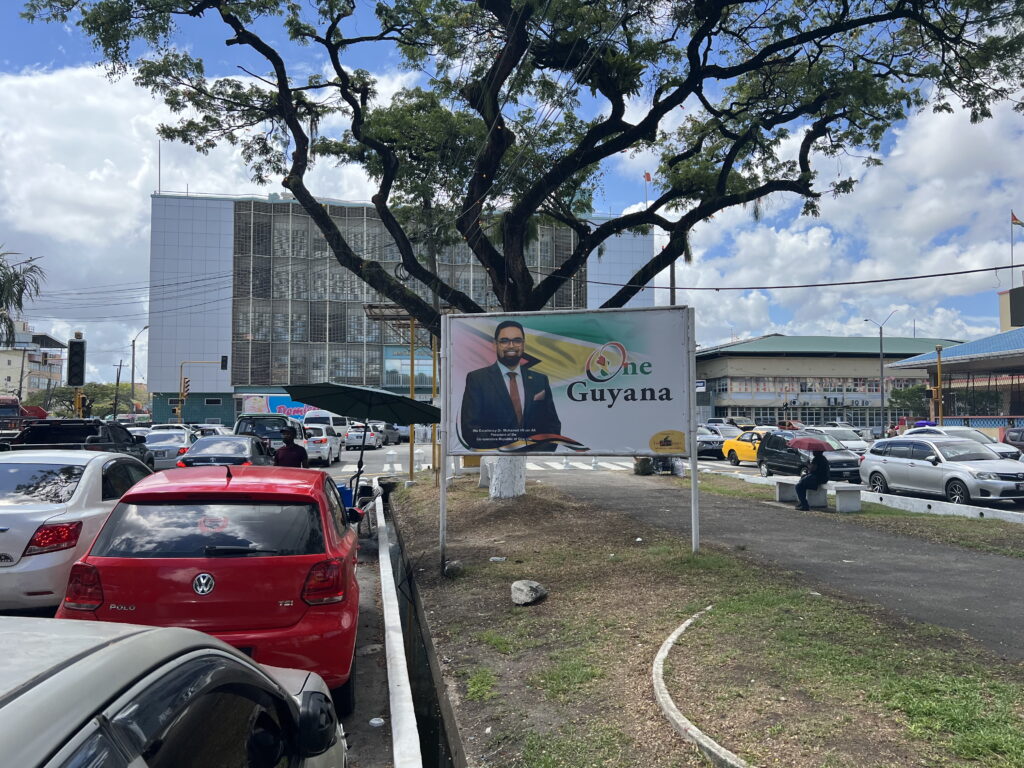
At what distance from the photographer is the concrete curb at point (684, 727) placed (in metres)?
3.89

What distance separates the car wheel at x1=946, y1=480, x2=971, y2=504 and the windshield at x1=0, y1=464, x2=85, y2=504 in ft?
52.8

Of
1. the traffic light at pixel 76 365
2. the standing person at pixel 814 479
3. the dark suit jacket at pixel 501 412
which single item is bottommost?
the standing person at pixel 814 479

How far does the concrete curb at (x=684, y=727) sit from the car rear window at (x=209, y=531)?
2.35 m

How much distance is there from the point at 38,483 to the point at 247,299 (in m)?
65.1

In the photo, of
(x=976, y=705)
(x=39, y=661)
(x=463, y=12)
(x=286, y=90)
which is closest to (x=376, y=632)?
(x=976, y=705)

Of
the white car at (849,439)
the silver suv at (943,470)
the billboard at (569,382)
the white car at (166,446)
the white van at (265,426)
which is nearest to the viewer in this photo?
the billboard at (569,382)

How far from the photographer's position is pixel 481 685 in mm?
5426

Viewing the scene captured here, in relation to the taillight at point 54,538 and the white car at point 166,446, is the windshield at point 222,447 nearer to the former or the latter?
the white car at point 166,446

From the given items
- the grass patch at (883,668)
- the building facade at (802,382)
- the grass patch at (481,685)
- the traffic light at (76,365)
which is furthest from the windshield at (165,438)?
the building facade at (802,382)

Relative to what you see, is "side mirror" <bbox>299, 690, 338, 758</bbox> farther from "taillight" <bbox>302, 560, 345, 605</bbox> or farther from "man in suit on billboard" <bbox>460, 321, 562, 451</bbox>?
"man in suit on billboard" <bbox>460, 321, 562, 451</bbox>

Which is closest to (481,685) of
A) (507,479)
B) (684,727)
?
(684,727)

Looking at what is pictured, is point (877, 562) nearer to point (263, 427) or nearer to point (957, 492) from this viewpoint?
point (957, 492)

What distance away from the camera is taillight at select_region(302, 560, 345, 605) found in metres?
4.70

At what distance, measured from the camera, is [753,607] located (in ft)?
22.0
